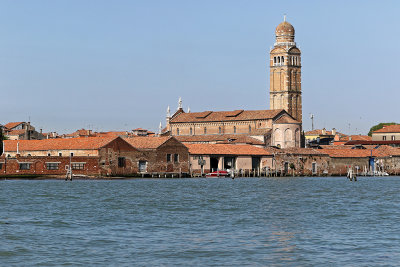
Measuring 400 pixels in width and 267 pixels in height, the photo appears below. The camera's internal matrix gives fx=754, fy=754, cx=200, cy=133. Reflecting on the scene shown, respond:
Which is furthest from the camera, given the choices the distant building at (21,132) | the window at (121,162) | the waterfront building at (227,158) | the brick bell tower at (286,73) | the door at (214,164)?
the brick bell tower at (286,73)

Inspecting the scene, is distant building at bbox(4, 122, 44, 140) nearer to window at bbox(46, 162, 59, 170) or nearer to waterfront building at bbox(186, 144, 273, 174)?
waterfront building at bbox(186, 144, 273, 174)

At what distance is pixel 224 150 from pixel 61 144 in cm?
1847

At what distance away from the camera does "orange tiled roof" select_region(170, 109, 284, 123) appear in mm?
98938

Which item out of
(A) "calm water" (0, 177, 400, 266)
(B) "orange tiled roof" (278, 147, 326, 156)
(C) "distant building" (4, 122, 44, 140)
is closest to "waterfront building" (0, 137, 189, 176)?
(B) "orange tiled roof" (278, 147, 326, 156)

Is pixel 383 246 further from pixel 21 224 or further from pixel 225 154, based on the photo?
pixel 225 154

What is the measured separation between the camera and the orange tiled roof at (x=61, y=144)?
72.4 m

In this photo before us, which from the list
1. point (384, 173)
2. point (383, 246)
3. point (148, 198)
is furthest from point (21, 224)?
point (384, 173)

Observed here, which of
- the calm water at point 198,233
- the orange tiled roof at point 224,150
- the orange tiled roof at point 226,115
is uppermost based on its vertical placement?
the orange tiled roof at point 226,115

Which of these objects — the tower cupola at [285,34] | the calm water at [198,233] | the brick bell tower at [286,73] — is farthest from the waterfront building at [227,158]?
the calm water at [198,233]

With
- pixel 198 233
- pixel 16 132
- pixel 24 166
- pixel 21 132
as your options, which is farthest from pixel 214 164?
pixel 198 233

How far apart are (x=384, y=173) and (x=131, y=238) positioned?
257 feet

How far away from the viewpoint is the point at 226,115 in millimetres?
102188

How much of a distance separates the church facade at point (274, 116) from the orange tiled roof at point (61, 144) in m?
28.5

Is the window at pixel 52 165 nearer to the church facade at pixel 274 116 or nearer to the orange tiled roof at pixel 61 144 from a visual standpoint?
the orange tiled roof at pixel 61 144
